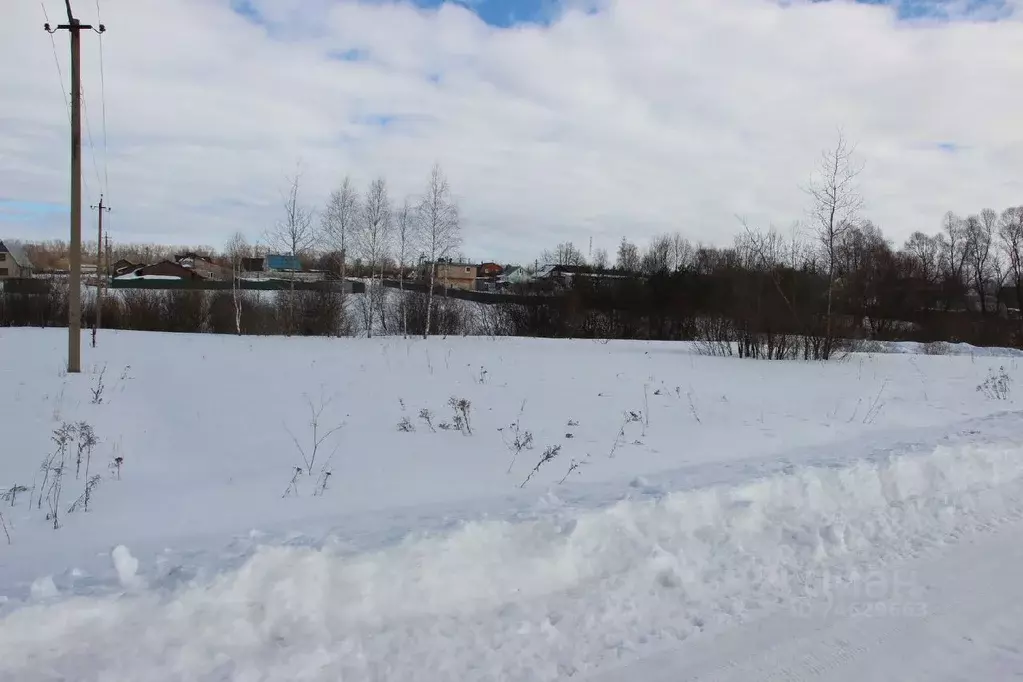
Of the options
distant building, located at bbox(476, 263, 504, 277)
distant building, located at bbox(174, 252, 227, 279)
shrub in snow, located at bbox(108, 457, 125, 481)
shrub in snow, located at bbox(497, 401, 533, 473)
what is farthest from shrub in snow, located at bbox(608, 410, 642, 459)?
distant building, located at bbox(476, 263, 504, 277)

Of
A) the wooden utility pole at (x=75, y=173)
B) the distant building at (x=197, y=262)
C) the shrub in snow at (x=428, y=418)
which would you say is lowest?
the shrub in snow at (x=428, y=418)

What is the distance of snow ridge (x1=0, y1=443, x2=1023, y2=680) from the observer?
336 cm

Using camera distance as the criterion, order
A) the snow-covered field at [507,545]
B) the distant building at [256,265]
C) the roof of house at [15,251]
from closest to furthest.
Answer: the snow-covered field at [507,545], the distant building at [256,265], the roof of house at [15,251]

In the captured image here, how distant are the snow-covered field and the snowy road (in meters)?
0.02

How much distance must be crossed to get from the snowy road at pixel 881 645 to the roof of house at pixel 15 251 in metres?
96.0

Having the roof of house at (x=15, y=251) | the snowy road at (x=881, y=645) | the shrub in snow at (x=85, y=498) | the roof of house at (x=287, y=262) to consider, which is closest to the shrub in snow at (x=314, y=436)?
the shrub in snow at (x=85, y=498)

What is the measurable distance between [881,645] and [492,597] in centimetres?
213

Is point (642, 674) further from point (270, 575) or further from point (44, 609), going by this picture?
point (44, 609)

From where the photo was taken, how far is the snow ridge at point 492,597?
3.36 metres

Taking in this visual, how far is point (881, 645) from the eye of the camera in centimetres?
368

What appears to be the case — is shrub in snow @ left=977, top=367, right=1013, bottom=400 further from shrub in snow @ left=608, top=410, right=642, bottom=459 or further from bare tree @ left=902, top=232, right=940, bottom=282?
bare tree @ left=902, top=232, right=940, bottom=282

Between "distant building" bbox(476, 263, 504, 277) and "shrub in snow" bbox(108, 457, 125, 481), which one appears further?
"distant building" bbox(476, 263, 504, 277)

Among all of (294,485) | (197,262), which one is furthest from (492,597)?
(197,262)

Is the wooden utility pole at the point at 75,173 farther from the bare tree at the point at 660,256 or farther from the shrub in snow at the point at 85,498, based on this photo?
the bare tree at the point at 660,256
